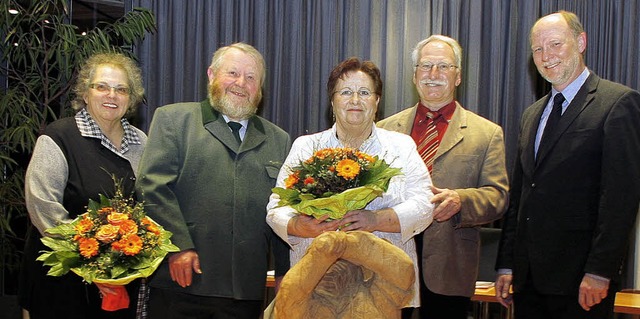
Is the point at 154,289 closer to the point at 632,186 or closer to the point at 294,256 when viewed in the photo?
the point at 294,256

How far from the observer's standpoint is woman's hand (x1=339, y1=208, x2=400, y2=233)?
114 inches

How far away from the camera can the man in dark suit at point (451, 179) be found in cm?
337

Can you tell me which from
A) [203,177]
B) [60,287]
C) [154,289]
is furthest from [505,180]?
[60,287]

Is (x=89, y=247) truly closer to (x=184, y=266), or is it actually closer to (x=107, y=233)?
(x=107, y=233)

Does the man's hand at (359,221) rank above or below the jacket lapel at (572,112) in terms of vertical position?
below

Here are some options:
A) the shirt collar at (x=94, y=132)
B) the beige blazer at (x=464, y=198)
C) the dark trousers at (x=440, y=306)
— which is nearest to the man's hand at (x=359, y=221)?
the beige blazer at (x=464, y=198)

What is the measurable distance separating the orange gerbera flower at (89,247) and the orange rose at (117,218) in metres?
0.11

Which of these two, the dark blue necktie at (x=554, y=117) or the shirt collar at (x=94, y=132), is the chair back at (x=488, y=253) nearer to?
the dark blue necktie at (x=554, y=117)

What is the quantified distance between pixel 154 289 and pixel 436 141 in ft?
5.14

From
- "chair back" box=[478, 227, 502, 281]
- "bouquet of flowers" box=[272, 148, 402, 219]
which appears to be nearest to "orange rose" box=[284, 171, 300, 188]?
"bouquet of flowers" box=[272, 148, 402, 219]

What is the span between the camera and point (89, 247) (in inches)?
126

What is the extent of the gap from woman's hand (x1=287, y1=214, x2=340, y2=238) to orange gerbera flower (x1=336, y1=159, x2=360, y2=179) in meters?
0.20

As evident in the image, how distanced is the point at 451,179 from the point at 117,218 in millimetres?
1577

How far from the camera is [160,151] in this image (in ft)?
11.3
